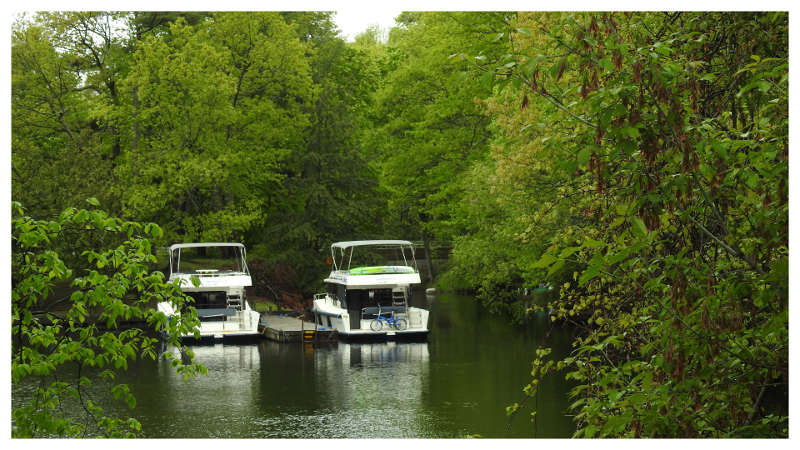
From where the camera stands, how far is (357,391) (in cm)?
1670

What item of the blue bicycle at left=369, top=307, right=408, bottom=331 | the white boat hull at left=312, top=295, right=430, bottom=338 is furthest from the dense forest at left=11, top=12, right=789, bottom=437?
the blue bicycle at left=369, top=307, right=408, bottom=331

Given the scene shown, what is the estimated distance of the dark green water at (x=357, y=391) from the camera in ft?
44.3

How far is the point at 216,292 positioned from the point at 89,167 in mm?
5880

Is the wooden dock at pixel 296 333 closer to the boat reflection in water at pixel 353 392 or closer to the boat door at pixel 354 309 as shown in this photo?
the boat reflection in water at pixel 353 392

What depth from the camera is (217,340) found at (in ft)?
79.4

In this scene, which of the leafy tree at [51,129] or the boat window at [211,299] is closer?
the boat window at [211,299]

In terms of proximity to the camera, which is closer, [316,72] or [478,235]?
[478,235]

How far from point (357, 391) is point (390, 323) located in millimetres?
7781

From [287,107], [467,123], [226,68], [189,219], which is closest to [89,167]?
[189,219]

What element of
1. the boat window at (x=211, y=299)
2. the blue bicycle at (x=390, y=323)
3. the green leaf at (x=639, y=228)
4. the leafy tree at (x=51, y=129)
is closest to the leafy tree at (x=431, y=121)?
the blue bicycle at (x=390, y=323)

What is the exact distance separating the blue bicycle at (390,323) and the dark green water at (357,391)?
0.81m

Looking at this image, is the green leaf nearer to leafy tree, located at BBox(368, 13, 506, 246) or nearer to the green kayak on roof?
the green kayak on roof

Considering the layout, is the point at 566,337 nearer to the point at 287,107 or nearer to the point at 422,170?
the point at 422,170

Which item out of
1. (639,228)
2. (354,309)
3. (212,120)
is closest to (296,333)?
(354,309)
